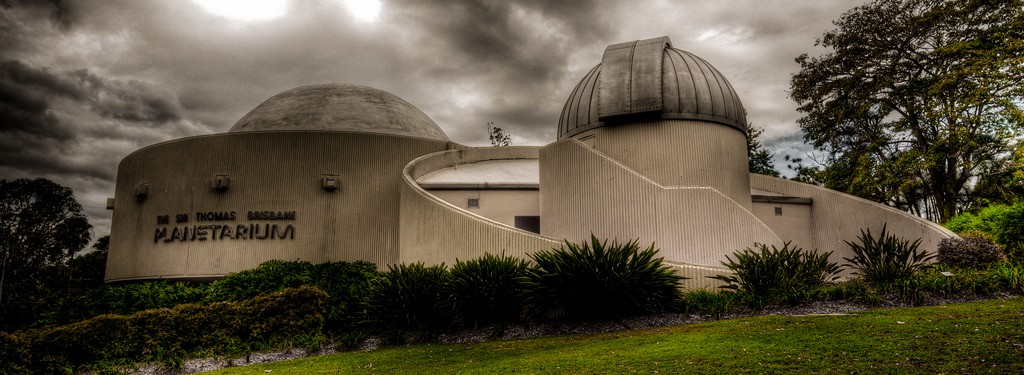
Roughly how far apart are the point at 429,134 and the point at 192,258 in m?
10.8

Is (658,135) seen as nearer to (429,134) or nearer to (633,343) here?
(633,343)

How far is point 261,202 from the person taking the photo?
→ 21.1 meters

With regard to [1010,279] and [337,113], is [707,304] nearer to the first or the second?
[1010,279]

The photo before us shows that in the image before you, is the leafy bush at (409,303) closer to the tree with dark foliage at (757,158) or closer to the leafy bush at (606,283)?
the leafy bush at (606,283)

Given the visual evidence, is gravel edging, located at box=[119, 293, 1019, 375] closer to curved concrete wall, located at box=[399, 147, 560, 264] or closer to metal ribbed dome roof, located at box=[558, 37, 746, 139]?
curved concrete wall, located at box=[399, 147, 560, 264]

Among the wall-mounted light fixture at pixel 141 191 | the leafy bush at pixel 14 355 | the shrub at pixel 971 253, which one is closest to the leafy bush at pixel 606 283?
the shrub at pixel 971 253

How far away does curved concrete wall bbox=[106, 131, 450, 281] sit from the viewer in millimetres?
20906

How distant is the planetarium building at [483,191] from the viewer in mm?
14883

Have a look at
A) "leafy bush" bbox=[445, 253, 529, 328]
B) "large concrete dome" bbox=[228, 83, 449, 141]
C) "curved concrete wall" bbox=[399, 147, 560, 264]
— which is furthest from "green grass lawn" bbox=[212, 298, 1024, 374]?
"large concrete dome" bbox=[228, 83, 449, 141]

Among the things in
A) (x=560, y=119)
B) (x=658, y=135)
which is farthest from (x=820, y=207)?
(x=560, y=119)

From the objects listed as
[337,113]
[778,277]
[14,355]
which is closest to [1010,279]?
[778,277]

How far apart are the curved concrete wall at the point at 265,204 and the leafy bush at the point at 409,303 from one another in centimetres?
938

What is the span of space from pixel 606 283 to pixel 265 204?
14.7 m

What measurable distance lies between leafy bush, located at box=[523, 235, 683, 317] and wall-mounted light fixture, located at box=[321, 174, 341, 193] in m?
12.1
